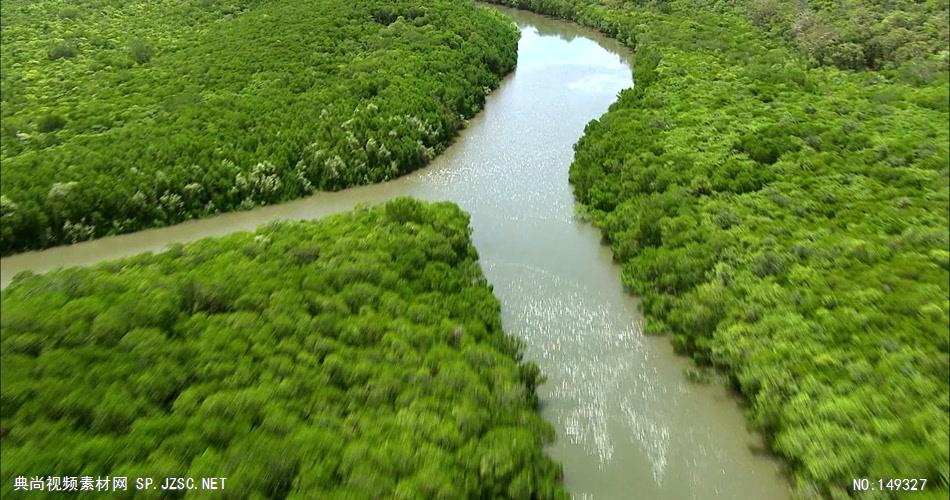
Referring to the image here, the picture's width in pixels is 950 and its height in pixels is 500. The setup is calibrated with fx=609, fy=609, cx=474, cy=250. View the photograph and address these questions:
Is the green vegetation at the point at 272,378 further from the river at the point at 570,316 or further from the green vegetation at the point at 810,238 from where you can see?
the green vegetation at the point at 810,238

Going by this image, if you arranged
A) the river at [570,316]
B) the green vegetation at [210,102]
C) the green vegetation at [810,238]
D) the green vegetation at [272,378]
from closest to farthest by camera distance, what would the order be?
the green vegetation at [272,378] → the green vegetation at [210,102] → the green vegetation at [810,238] → the river at [570,316]

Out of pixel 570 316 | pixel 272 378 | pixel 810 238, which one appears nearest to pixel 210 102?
pixel 272 378

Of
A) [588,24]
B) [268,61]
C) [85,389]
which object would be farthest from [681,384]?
[588,24]

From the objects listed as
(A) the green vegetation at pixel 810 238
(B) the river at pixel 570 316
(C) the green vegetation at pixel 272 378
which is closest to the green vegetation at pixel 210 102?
(B) the river at pixel 570 316

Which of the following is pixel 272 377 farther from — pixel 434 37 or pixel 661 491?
pixel 434 37

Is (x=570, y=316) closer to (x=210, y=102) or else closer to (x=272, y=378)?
(x=272, y=378)

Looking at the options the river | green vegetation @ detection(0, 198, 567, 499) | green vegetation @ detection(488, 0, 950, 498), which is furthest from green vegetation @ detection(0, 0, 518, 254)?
green vegetation @ detection(488, 0, 950, 498)
